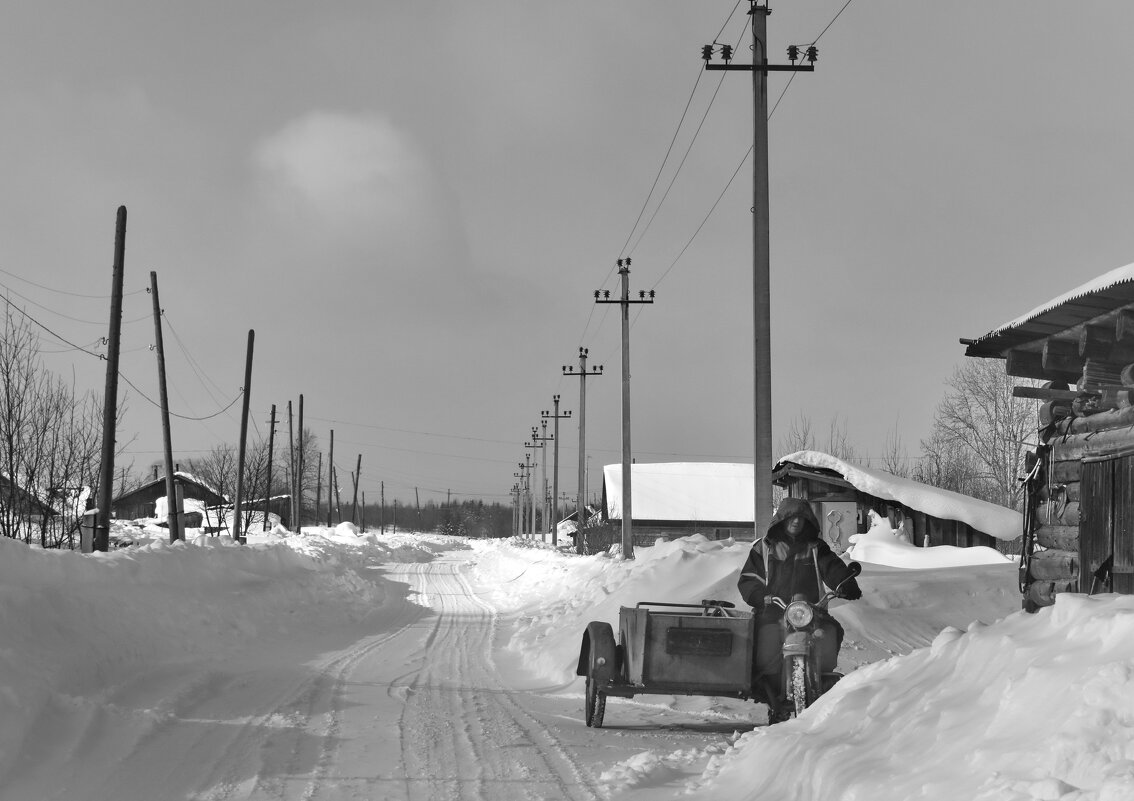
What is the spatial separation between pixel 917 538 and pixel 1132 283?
2165 centimetres

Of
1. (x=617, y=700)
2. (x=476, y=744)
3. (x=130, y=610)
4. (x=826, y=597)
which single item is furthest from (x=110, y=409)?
(x=826, y=597)

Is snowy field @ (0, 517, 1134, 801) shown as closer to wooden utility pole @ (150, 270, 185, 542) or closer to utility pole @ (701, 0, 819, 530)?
utility pole @ (701, 0, 819, 530)

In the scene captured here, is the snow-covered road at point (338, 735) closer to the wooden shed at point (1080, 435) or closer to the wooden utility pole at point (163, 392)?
the wooden shed at point (1080, 435)

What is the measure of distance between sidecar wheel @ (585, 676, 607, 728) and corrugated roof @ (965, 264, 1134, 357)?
551 centimetres

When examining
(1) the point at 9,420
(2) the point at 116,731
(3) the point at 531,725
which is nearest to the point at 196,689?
(2) the point at 116,731

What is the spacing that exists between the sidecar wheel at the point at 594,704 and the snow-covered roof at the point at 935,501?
21618 mm

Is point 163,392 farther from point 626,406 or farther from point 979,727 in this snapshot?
point 979,727

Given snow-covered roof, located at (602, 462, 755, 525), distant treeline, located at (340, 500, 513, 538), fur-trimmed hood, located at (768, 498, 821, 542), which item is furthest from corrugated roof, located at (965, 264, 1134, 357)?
distant treeline, located at (340, 500, 513, 538)

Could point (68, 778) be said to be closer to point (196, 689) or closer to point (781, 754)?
point (196, 689)

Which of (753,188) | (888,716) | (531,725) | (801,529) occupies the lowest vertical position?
(531,725)

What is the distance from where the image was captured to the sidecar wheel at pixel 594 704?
8.59m

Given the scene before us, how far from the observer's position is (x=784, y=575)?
27.2ft

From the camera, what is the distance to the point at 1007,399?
177 feet

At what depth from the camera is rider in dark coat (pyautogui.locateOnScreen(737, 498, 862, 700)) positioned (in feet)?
A: 27.0
